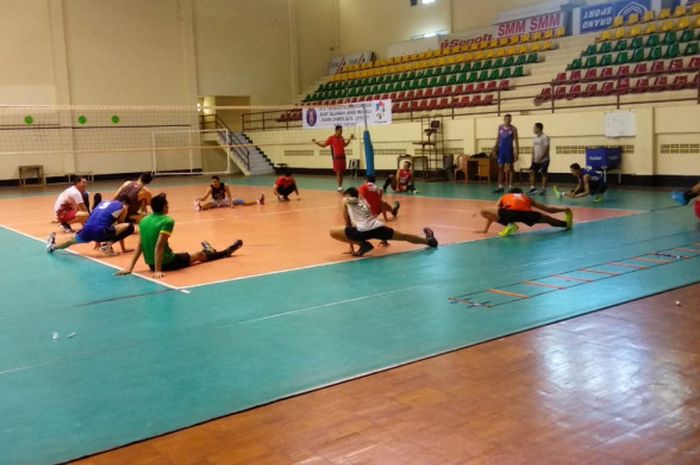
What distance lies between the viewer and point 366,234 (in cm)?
868

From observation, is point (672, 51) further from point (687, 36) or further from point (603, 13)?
point (603, 13)

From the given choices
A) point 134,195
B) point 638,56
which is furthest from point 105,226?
point 638,56

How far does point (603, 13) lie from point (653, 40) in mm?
3047

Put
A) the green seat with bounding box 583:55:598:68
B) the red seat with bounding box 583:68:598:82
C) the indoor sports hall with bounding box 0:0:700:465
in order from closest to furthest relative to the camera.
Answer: the indoor sports hall with bounding box 0:0:700:465 → the red seat with bounding box 583:68:598:82 → the green seat with bounding box 583:55:598:68

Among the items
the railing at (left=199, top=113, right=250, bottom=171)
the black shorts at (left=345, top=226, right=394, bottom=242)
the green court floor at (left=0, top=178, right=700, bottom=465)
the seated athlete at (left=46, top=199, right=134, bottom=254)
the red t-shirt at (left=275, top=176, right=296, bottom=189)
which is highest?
the railing at (left=199, top=113, right=250, bottom=171)

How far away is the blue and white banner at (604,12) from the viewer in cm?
2064

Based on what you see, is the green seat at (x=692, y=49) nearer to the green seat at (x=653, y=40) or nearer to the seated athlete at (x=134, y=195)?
the green seat at (x=653, y=40)

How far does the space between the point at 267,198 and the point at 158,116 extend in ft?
39.8

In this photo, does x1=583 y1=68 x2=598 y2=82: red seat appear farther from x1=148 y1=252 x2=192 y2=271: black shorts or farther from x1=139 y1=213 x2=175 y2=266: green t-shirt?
x1=139 y1=213 x2=175 y2=266: green t-shirt

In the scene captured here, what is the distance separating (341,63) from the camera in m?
31.2

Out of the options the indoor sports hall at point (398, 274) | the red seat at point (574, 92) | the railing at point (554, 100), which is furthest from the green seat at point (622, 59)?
the red seat at point (574, 92)

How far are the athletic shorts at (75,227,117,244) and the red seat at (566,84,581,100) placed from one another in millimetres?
13208

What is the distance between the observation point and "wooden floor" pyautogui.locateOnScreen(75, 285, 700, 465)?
335 centimetres

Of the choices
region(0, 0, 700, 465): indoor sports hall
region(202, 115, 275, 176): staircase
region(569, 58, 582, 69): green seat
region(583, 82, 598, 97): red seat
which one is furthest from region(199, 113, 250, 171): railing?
region(583, 82, 598, 97): red seat
